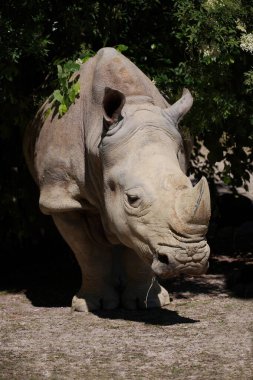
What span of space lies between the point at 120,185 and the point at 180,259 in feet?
2.65

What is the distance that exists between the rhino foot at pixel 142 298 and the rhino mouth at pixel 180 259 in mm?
1302

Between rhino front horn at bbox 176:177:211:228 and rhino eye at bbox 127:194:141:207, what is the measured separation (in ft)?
1.15

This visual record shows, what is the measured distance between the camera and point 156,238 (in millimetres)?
7648

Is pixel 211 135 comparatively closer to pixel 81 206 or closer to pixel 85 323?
pixel 81 206

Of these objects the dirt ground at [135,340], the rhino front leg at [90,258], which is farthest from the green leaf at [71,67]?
the dirt ground at [135,340]

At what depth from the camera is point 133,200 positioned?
782 cm

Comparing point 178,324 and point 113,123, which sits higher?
point 113,123

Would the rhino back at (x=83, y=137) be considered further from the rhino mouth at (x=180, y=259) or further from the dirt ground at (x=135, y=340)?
the rhino mouth at (x=180, y=259)

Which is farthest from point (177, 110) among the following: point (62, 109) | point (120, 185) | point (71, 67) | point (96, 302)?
point (96, 302)

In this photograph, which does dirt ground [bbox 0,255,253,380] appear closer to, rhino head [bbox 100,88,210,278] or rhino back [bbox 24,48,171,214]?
rhino head [bbox 100,88,210,278]

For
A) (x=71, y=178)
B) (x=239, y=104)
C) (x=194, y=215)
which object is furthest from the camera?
(x=239, y=104)

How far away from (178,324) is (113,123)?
1622 mm

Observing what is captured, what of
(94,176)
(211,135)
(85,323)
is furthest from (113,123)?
(211,135)

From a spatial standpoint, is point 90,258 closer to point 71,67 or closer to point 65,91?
point 65,91
